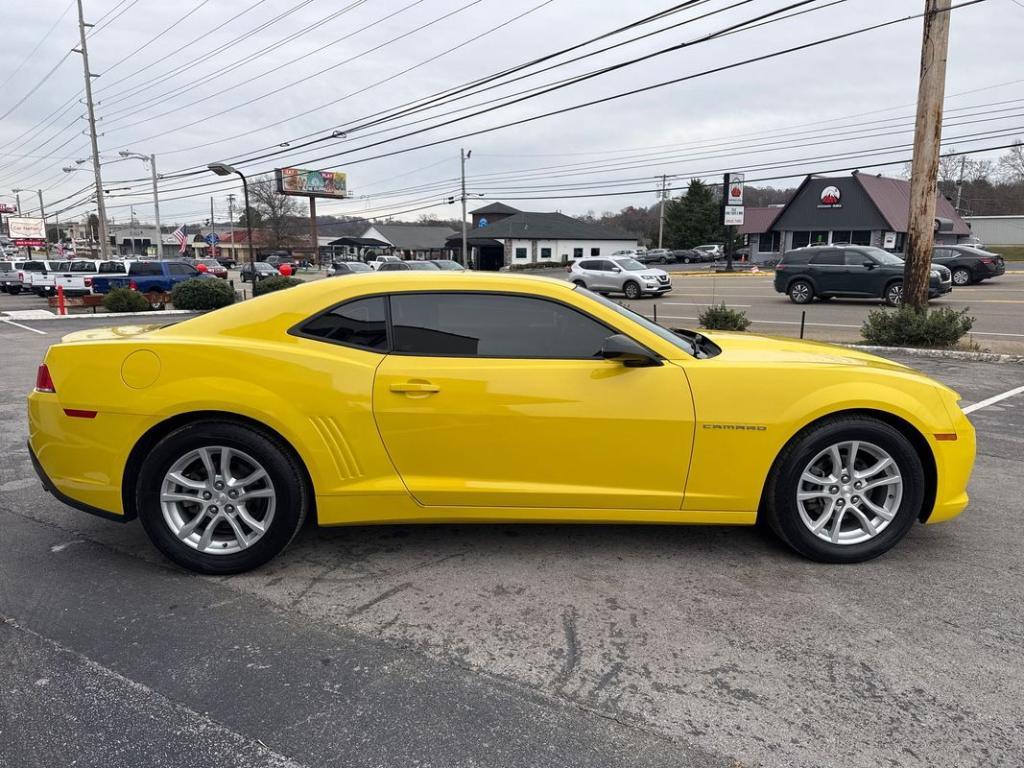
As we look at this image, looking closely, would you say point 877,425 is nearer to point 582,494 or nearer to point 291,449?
point 582,494

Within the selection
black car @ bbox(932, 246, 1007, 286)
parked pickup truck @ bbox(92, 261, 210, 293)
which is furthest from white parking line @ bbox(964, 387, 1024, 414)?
parked pickup truck @ bbox(92, 261, 210, 293)

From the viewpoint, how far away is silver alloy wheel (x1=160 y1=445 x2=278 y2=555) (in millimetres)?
3420

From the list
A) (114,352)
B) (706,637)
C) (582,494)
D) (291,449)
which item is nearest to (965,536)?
(706,637)

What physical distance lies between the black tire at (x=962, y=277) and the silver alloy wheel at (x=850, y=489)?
26889 mm

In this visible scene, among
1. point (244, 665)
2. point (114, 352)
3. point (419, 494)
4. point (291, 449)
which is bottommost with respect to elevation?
point (244, 665)

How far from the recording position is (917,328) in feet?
36.9

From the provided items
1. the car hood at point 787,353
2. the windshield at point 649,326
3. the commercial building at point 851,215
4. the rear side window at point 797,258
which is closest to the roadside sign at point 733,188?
the commercial building at point 851,215

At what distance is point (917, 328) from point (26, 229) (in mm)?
88452

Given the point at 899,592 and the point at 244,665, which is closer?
the point at 244,665

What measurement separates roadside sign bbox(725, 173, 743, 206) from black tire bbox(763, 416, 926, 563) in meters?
40.4

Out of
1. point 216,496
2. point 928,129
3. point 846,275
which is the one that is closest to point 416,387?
point 216,496

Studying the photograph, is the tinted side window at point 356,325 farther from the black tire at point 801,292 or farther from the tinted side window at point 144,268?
the tinted side window at point 144,268

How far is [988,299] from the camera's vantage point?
2048 cm

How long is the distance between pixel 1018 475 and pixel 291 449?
5.07 metres
